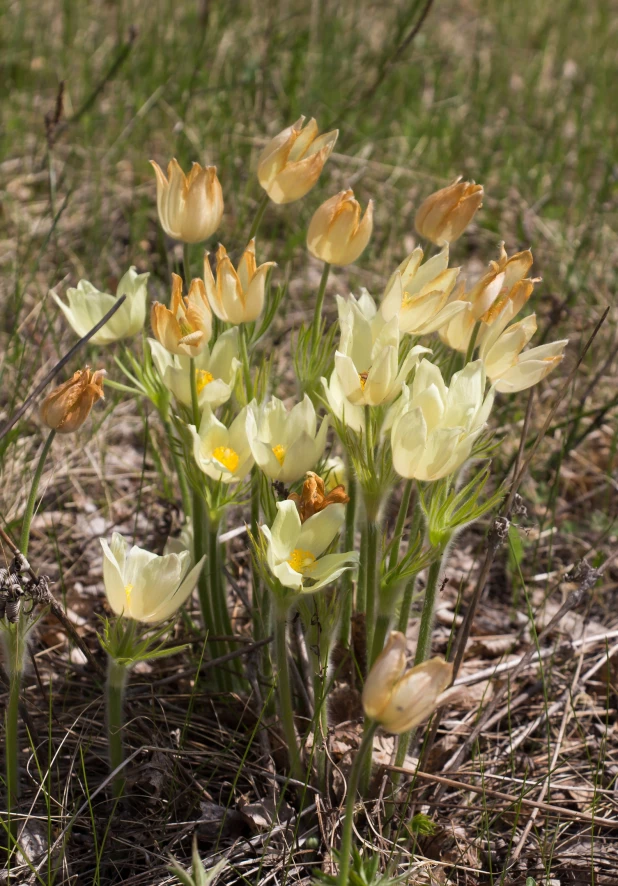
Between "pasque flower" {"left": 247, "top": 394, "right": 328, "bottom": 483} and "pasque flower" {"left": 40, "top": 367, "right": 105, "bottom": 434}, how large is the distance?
298 millimetres

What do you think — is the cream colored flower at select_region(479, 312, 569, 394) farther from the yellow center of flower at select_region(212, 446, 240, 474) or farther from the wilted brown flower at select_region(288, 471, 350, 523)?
the yellow center of flower at select_region(212, 446, 240, 474)

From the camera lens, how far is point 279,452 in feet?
5.32

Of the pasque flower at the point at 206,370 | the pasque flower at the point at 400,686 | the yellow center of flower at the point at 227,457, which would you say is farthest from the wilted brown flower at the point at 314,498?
the pasque flower at the point at 400,686

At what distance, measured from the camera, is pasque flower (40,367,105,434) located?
1.56 m

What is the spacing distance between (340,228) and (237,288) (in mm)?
253

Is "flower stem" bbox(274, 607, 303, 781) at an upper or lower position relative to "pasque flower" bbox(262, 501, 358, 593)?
lower

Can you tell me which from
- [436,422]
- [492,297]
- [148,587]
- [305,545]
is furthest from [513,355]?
[148,587]

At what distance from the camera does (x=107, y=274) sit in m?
3.56

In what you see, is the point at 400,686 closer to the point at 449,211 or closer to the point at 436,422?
the point at 436,422

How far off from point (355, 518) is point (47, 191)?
9.12 ft

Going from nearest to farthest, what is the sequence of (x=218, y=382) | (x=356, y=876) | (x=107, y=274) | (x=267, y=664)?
(x=356, y=876) < (x=218, y=382) < (x=267, y=664) < (x=107, y=274)

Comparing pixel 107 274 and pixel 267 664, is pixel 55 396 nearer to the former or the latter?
pixel 267 664

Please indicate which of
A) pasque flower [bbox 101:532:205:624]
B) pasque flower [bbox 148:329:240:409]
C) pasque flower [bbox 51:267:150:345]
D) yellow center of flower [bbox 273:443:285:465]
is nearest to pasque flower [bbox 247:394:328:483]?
yellow center of flower [bbox 273:443:285:465]

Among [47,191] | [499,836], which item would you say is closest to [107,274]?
[47,191]
